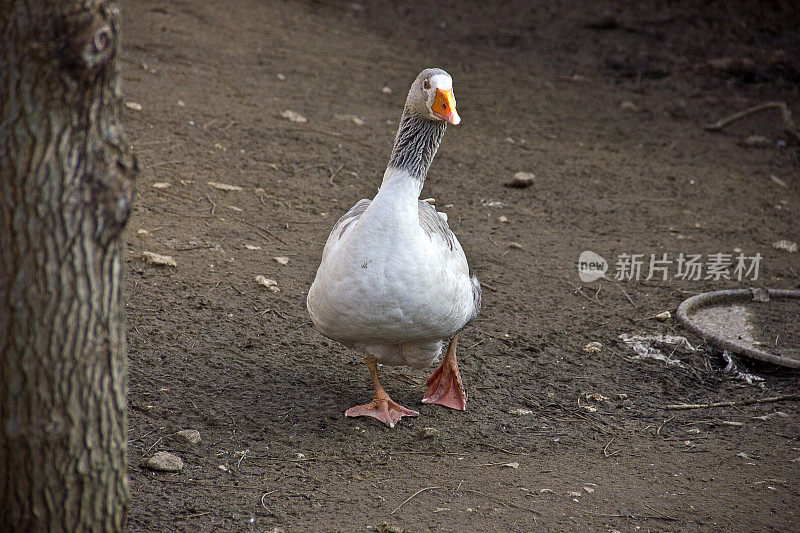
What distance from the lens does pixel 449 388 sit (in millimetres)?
4078

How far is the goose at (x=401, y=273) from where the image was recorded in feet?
10.7

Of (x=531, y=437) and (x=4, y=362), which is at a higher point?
(x=4, y=362)

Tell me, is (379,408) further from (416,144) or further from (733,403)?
(733,403)

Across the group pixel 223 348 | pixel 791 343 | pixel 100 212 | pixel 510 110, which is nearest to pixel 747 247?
pixel 791 343

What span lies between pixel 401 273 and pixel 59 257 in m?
1.64

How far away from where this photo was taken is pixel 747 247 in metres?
6.22

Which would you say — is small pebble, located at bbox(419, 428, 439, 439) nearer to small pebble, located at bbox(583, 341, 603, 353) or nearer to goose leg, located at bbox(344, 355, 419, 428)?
goose leg, located at bbox(344, 355, 419, 428)

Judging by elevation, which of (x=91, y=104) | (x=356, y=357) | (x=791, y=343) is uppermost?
(x=91, y=104)

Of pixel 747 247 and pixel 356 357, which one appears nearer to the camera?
pixel 356 357

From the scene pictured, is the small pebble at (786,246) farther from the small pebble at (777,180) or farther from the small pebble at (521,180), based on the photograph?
the small pebble at (521,180)

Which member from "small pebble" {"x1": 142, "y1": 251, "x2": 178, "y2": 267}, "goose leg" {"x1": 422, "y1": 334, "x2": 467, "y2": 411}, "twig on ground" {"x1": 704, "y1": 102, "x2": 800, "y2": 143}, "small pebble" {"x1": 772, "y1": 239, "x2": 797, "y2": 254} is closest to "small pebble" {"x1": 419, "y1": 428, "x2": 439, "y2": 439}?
"goose leg" {"x1": 422, "y1": 334, "x2": 467, "y2": 411}

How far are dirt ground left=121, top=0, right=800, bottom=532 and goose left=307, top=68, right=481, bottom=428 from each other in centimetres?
45

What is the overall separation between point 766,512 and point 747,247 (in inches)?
142

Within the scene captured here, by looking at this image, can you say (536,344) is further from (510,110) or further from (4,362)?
(510,110)
